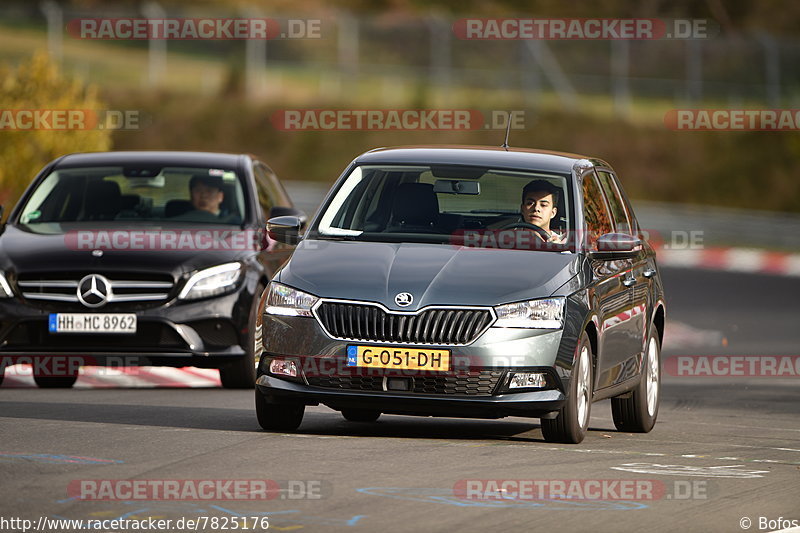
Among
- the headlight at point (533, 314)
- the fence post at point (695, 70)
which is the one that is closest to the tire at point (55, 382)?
the headlight at point (533, 314)

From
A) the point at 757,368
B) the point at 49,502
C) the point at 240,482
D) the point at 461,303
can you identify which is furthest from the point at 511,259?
the point at 757,368

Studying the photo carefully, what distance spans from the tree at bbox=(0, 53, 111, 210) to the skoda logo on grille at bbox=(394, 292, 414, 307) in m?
15.6

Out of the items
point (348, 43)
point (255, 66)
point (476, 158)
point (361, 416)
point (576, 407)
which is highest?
point (348, 43)

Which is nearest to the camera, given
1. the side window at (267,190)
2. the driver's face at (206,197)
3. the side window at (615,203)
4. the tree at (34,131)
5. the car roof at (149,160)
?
the side window at (615,203)

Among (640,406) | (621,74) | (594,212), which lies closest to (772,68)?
(621,74)

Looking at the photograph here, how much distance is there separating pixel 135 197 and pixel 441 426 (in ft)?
15.1

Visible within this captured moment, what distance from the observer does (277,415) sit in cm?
1091

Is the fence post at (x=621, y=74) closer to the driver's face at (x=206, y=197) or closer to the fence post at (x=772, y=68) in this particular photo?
the fence post at (x=772, y=68)

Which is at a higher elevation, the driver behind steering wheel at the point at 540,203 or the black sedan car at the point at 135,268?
the driver behind steering wheel at the point at 540,203

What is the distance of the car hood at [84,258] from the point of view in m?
14.0

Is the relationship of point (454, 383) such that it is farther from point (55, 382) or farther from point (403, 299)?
point (55, 382)

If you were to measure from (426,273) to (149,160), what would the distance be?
5.73 m
